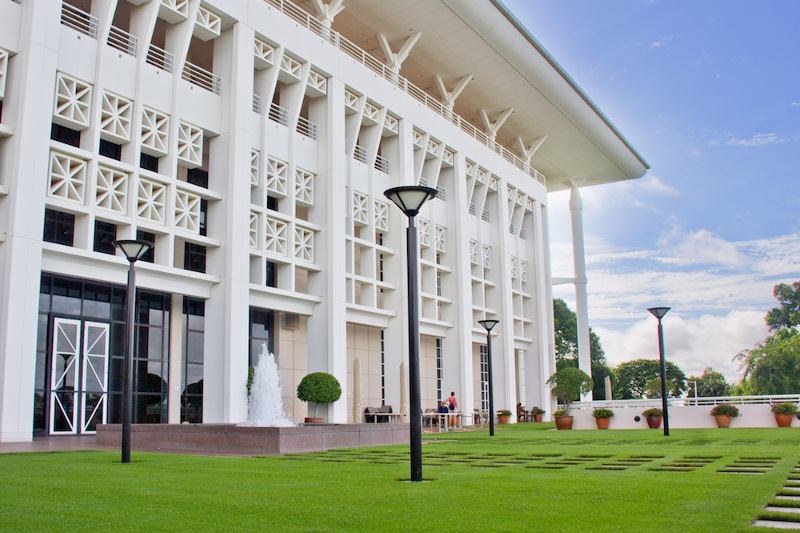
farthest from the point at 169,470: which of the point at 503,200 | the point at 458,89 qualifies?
the point at 503,200

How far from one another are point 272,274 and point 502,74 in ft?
51.9

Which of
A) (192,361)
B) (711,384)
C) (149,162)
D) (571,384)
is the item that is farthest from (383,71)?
(711,384)

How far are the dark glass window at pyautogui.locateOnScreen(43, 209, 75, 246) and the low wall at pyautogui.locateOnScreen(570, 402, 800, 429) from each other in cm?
1926

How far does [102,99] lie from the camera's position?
19422 mm

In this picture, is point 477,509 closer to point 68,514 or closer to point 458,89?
point 68,514

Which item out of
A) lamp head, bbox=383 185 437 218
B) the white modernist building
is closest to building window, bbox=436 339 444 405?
the white modernist building

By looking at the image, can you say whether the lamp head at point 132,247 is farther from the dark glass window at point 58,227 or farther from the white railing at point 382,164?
the white railing at point 382,164

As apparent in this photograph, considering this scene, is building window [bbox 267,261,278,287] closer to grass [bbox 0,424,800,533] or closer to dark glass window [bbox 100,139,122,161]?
dark glass window [bbox 100,139,122,161]

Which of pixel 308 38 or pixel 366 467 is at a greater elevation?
pixel 308 38

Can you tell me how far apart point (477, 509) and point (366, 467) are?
4.66 m

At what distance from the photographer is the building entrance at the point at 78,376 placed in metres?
19.9

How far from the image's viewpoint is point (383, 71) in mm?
30875

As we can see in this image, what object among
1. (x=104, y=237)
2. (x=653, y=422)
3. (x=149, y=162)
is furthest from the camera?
(x=653, y=422)

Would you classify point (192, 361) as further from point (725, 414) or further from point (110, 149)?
point (725, 414)
